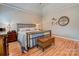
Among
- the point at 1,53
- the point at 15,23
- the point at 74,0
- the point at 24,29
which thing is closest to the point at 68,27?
the point at 74,0

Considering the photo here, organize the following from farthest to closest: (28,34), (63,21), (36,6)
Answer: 1. (28,34)
2. (63,21)
3. (36,6)

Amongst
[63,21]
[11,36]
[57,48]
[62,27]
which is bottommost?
[57,48]

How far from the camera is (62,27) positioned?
178 centimetres

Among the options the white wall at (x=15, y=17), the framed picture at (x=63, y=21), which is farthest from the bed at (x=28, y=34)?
the framed picture at (x=63, y=21)

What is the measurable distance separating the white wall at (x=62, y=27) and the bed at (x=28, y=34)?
160mm

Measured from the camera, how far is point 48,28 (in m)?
1.78

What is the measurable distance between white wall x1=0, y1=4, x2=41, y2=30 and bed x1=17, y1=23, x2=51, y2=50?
0.31 feet

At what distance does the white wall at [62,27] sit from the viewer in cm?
165

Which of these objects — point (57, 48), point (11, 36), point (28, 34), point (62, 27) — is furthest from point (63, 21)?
point (11, 36)

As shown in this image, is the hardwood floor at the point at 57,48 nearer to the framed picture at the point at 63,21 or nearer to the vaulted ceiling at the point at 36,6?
the framed picture at the point at 63,21

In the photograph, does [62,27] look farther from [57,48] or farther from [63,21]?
[57,48]

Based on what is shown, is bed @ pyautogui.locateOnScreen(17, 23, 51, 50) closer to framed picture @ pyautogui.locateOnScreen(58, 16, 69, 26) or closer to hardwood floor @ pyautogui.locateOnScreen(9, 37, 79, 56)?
hardwood floor @ pyautogui.locateOnScreen(9, 37, 79, 56)

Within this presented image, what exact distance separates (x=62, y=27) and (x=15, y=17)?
936 millimetres

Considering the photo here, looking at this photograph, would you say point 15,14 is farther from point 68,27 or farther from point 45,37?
point 68,27
